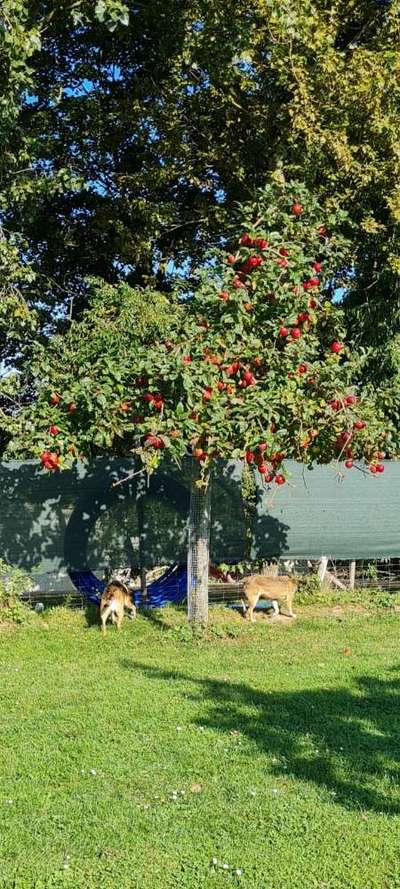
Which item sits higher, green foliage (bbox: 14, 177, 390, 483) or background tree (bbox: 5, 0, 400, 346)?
background tree (bbox: 5, 0, 400, 346)

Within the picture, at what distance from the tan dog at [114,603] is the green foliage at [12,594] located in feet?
2.69

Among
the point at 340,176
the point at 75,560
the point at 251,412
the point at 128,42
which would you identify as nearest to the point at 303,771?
the point at 251,412

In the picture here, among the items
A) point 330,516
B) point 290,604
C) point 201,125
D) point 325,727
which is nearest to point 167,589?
point 290,604

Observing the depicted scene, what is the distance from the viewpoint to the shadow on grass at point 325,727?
368 cm

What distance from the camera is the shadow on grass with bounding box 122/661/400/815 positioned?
368cm

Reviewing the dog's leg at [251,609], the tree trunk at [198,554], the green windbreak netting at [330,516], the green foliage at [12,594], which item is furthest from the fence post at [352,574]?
the green foliage at [12,594]

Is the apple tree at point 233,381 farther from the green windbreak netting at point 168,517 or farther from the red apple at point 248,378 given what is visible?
the green windbreak netting at point 168,517

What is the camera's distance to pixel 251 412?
582 cm

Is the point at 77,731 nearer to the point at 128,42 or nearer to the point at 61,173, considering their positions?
the point at 61,173

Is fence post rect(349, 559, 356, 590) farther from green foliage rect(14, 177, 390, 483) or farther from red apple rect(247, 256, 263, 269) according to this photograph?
red apple rect(247, 256, 263, 269)

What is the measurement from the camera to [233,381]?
6.02 meters

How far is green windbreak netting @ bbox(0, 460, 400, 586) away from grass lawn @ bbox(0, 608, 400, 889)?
132 centimetres

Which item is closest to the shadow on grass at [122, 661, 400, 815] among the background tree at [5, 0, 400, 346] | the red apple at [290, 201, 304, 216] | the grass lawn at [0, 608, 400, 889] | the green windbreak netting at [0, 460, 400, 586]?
the grass lawn at [0, 608, 400, 889]

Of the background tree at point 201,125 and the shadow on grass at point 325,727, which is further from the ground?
the background tree at point 201,125
